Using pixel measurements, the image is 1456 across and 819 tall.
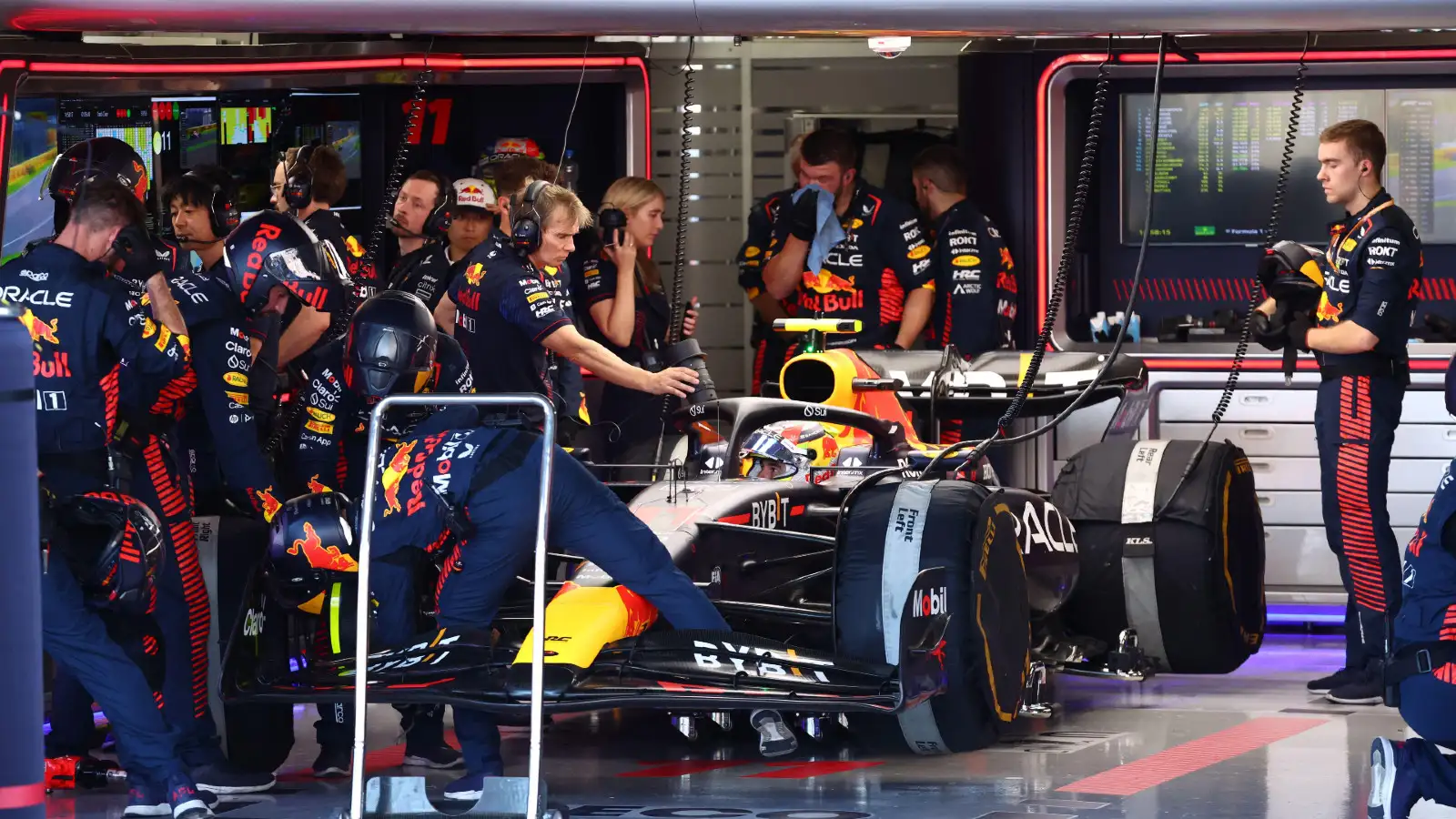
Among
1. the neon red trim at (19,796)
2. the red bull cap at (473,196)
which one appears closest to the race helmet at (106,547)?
the neon red trim at (19,796)

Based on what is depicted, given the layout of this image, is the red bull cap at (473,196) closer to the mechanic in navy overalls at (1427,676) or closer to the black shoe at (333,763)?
the black shoe at (333,763)

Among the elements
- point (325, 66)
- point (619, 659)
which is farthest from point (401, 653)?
point (325, 66)

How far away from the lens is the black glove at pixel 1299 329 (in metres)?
6.90

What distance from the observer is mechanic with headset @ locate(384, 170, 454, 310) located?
7.88 metres

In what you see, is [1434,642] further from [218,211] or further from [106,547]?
[218,211]

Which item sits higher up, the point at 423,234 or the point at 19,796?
the point at 423,234

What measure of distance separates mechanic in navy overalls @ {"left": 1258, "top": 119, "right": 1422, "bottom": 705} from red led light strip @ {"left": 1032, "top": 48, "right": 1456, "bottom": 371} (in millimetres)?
1578

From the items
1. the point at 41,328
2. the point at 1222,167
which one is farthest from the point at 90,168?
the point at 1222,167

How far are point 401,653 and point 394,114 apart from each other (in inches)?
187

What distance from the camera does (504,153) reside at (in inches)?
366

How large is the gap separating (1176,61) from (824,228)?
65.4 inches

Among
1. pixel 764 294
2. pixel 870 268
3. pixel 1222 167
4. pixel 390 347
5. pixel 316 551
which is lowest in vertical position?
pixel 316 551

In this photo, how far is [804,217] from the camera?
29.9 ft

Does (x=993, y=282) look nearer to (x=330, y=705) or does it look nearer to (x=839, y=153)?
(x=839, y=153)
